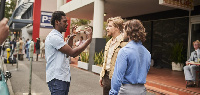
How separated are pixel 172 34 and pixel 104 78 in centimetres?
917

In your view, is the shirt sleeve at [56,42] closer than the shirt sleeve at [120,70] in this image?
No

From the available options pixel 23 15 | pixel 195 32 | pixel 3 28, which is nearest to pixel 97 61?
pixel 195 32

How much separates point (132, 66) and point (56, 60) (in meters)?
1.02

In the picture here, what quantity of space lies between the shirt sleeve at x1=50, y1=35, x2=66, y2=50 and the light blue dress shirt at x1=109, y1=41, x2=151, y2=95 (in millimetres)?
810

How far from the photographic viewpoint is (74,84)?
770 centimetres

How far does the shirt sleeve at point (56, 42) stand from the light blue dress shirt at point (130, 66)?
2.66ft

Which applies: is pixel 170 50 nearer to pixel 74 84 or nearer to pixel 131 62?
pixel 74 84

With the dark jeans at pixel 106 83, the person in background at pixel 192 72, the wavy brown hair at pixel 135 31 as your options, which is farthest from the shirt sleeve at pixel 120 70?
the person in background at pixel 192 72

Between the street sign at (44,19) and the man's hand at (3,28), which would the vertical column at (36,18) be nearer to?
the street sign at (44,19)

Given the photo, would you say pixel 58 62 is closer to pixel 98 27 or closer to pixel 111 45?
pixel 111 45

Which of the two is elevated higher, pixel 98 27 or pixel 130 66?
pixel 98 27

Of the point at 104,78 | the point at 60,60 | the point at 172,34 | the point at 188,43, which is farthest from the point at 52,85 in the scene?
the point at 172,34

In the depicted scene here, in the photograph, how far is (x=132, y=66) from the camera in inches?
93.1

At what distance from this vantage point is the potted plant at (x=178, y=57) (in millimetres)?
10499
